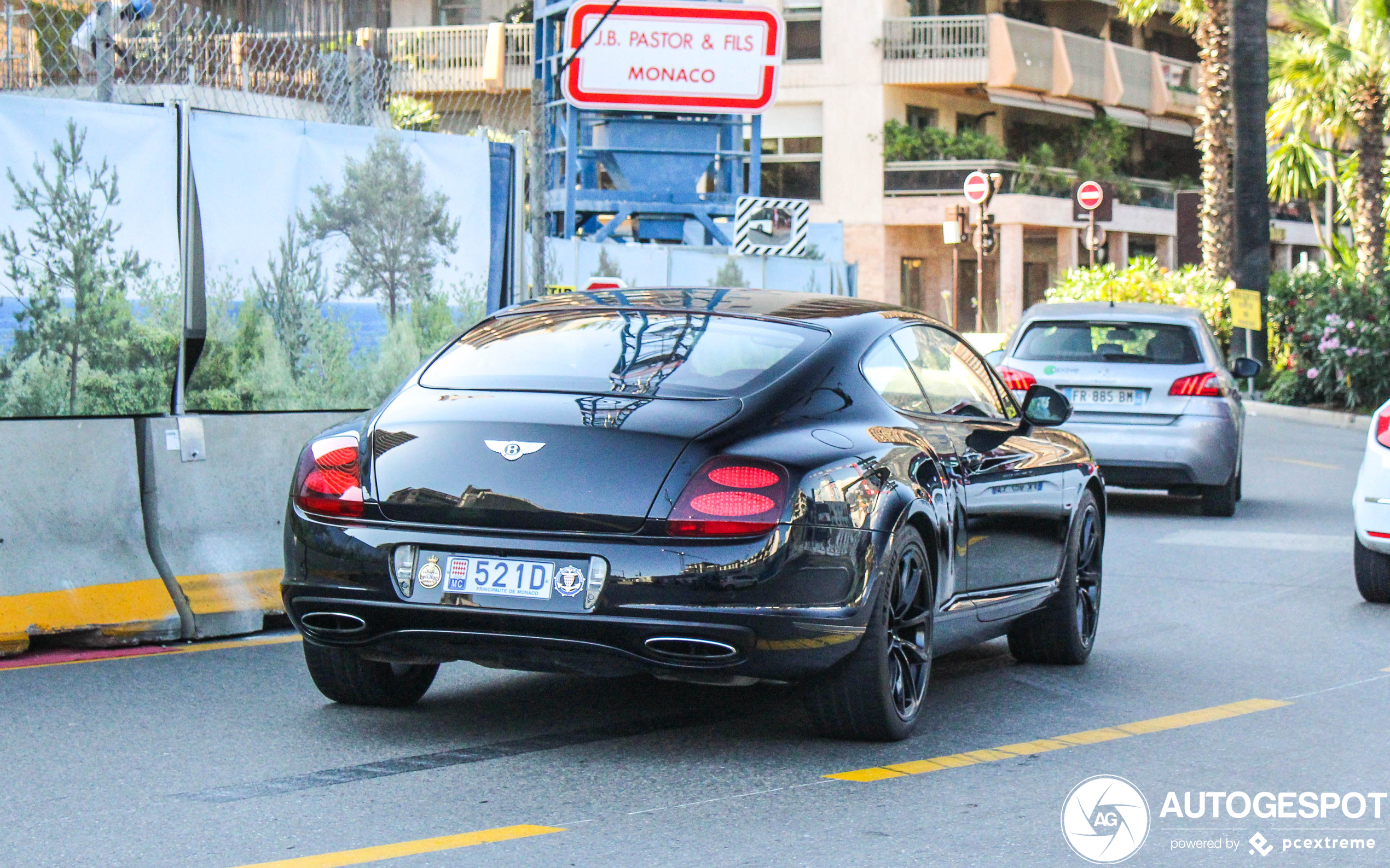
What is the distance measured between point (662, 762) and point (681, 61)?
60.2 ft

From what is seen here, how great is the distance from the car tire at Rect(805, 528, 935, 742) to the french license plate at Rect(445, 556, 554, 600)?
94 cm

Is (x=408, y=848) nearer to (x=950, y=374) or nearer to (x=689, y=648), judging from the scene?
(x=689, y=648)

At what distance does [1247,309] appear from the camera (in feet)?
90.1

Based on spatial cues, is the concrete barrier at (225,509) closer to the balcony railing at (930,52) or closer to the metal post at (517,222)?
the metal post at (517,222)

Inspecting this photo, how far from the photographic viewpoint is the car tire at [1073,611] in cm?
740

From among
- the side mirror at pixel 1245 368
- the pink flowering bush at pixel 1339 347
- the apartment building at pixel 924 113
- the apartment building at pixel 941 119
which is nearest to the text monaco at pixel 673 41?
the pink flowering bush at pixel 1339 347

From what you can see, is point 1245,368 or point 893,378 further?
point 1245,368

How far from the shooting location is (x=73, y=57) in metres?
8.28

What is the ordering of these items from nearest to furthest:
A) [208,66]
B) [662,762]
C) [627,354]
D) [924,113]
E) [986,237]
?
[662,762]
[627,354]
[208,66]
[986,237]
[924,113]

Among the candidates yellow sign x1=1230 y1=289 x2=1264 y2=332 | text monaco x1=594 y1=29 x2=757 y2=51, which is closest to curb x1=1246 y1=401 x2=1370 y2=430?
yellow sign x1=1230 y1=289 x2=1264 y2=332

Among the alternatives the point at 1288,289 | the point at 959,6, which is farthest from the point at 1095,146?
the point at 1288,289

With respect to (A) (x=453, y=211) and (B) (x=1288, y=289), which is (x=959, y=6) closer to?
(B) (x=1288, y=289)

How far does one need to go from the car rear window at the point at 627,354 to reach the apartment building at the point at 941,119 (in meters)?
39.4

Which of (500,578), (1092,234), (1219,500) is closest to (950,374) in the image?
(500,578)
